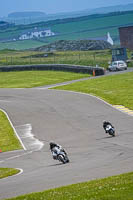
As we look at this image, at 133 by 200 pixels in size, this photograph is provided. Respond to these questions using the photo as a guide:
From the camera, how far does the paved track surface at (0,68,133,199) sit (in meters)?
15.0

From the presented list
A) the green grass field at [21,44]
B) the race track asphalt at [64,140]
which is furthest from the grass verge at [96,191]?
the green grass field at [21,44]

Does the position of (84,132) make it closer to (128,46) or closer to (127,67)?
(127,67)

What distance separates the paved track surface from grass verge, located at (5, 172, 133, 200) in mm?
862

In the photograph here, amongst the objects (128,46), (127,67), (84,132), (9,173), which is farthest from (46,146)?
(128,46)

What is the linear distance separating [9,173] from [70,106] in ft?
65.2

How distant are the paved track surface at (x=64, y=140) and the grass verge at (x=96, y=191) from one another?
2.83 feet

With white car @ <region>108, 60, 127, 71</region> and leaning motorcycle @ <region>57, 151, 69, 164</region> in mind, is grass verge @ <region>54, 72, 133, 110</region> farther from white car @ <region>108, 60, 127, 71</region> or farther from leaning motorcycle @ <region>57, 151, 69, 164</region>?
leaning motorcycle @ <region>57, 151, 69, 164</region>

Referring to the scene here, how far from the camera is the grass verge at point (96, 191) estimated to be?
37.6 feet

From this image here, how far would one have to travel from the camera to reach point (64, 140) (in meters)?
25.2

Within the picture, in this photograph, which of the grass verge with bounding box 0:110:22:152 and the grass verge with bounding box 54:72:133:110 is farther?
the grass verge with bounding box 54:72:133:110

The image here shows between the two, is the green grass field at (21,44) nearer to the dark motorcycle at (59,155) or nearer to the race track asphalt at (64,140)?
the race track asphalt at (64,140)

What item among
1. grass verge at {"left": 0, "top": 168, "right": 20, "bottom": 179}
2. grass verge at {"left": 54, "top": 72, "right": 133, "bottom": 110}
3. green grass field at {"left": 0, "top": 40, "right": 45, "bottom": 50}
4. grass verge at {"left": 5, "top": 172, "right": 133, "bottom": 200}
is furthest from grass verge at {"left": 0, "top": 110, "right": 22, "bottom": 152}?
green grass field at {"left": 0, "top": 40, "right": 45, "bottom": 50}

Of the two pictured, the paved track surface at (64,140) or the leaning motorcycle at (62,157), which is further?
the leaning motorcycle at (62,157)

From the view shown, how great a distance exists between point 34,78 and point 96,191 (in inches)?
2076
